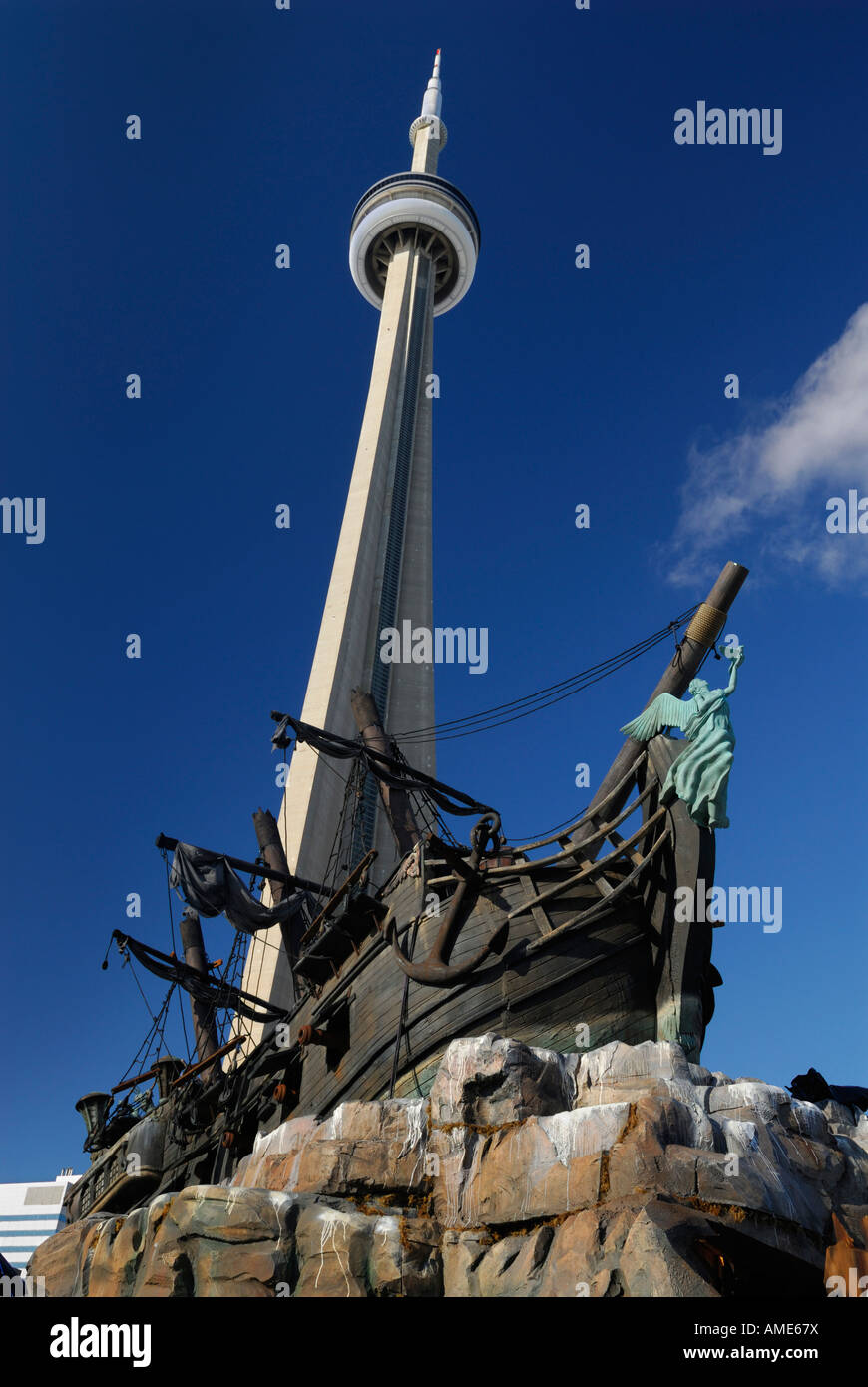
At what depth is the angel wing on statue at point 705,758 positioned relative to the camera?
547 inches

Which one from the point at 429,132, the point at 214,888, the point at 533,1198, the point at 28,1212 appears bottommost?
the point at 28,1212

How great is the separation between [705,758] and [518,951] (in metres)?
3.47

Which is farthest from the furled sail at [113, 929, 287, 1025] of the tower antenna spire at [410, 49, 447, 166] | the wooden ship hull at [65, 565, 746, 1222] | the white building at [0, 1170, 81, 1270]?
the tower antenna spire at [410, 49, 447, 166]

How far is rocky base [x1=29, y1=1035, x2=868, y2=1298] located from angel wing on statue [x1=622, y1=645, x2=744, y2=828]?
3155 mm

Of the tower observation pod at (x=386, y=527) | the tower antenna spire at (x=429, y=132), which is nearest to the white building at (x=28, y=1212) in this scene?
the tower observation pod at (x=386, y=527)

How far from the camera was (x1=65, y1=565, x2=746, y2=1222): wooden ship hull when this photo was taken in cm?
1405

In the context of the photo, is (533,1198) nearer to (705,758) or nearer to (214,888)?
(705,758)

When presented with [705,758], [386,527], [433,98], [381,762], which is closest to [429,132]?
[433,98]

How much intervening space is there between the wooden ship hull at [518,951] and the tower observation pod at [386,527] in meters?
11.0

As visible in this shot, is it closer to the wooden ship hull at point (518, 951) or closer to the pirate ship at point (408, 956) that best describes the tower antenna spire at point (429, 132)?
the pirate ship at point (408, 956)

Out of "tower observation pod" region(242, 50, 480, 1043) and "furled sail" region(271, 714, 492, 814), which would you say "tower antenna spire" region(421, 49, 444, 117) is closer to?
"tower observation pod" region(242, 50, 480, 1043)

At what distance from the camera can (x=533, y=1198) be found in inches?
412
